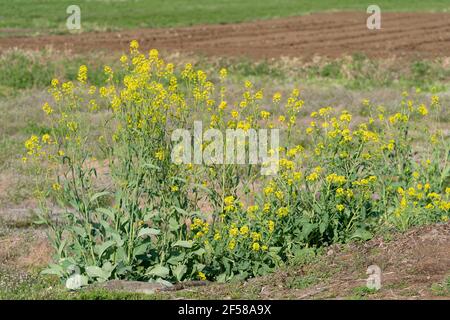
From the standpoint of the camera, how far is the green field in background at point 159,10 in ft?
115

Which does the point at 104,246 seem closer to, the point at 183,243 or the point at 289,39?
the point at 183,243

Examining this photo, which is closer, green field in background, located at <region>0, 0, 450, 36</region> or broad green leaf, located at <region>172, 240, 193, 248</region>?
broad green leaf, located at <region>172, 240, 193, 248</region>

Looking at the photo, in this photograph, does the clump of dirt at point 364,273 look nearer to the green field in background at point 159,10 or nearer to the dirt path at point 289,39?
the dirt path at point 289,39

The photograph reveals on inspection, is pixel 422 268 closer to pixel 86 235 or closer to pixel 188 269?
pixel 188 269

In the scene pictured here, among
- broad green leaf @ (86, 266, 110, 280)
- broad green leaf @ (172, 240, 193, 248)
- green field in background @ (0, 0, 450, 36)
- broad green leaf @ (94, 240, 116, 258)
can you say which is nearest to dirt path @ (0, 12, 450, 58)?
green field in background @ (0, 0, 450, 36)

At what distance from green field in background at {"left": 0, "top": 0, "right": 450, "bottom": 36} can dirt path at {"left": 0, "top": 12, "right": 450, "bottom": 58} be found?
3.06 metres

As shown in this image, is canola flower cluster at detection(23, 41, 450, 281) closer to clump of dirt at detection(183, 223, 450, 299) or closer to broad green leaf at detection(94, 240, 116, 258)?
broad green leaf at detection(94, 240, 116, 258)

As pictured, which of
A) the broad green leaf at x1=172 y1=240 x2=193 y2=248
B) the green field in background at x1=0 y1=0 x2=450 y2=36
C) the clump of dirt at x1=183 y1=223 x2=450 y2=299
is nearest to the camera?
the clump of dirt at x1=183 y1=223 x2=450 y2=299

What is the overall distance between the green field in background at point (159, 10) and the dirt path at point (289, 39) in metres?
3.06

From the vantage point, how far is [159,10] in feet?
135

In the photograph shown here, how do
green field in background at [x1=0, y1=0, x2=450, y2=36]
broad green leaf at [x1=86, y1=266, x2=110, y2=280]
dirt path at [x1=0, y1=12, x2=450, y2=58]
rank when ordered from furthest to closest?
green field in background at [x1=0, y1=0, x2=450, y2=36] < dirt path at [x1=0, y1=12, x2=450, y2=58] < broad green leaf at [x1=86, y1=266, x2=110, y2=280]

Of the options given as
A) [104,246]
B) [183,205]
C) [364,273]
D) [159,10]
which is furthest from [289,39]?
[364,273]

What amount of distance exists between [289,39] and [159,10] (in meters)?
13.0

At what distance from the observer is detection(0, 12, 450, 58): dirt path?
26297 mm
